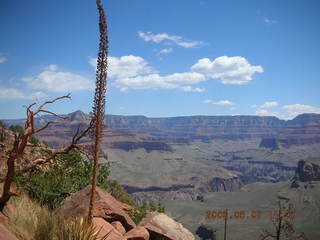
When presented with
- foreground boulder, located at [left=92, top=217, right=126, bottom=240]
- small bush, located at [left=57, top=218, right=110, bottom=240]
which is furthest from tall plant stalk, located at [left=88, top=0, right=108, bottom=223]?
foreground boulder, located at [left=92, top=217, right=126, bottom=240]

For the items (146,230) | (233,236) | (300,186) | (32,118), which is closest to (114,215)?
(146,230)

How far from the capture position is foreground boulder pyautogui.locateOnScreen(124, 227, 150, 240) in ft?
35.0

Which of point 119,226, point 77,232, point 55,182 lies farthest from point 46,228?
point 55,182

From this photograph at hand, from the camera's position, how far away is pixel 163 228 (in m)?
12.3

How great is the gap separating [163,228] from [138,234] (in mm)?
1613

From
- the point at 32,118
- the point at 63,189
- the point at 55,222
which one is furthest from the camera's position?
the point at 63,189

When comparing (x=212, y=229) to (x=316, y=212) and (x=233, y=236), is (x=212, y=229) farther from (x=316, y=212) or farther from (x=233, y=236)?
(x=316, y=212)

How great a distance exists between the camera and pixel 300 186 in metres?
167

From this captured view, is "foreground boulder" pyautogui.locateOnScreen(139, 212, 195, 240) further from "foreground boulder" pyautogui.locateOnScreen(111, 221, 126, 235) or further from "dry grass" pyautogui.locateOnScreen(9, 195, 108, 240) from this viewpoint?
"dry grass" pyautogui.locateOnScreen(9, 195, 108, 240)

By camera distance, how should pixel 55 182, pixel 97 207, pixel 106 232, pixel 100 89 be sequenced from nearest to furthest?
pixel 100 89 < pixel 106 232 < pixel 97 207 < pixel 55 182

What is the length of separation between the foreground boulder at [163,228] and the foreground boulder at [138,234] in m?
0.60

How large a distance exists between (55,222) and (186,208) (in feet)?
563

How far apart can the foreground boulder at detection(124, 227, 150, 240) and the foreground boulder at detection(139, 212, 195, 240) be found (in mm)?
600

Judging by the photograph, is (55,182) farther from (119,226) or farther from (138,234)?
(138,234)
